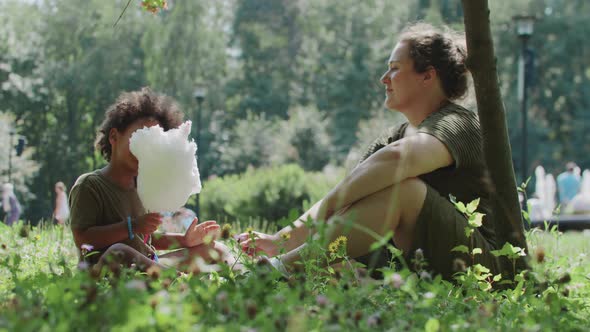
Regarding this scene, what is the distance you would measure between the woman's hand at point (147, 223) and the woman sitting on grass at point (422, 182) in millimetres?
401

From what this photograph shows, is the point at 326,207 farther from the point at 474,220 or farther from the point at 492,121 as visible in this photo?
the point at 492,121

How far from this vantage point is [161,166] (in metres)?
3.20

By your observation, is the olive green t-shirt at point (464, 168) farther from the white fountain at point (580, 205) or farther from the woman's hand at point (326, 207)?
the white fountain at point (580, 205)

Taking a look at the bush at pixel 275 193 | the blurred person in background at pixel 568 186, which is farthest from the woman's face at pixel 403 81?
the blurred person in background at pixel 568 186

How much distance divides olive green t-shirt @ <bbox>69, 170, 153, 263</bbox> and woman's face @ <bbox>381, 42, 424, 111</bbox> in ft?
4.60

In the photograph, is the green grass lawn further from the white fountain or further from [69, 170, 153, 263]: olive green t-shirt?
the white fountain

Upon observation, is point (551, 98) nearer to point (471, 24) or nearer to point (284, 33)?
point (284, 33)

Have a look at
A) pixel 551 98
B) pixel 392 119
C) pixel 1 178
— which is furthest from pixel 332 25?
pixel 1 178

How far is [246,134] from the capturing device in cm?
3553

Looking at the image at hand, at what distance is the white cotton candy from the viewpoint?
3.19 meters

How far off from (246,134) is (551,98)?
18.2 m

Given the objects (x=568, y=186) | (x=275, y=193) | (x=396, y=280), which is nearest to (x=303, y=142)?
(x=568, y=186)

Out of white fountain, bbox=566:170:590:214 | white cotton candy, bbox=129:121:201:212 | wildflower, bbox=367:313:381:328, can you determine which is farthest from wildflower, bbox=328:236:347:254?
white fountain, bbox=566:170:590:214

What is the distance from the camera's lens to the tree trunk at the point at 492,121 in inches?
120
